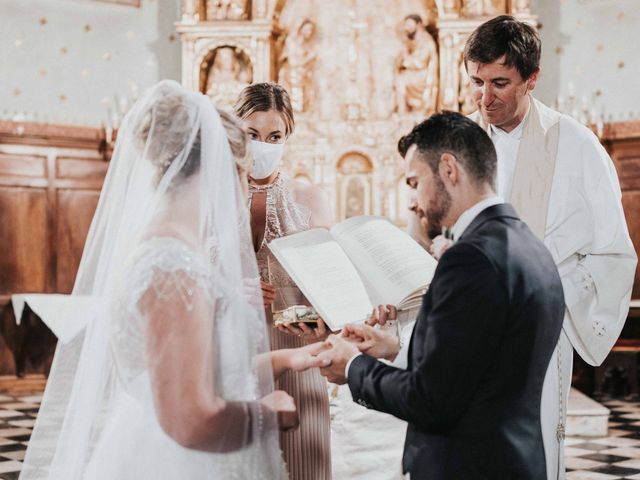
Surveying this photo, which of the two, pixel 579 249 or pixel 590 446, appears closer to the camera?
pixel 579 249

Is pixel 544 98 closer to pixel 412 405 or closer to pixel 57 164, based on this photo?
pixel 57 164

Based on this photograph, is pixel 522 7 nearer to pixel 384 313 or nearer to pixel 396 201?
pixel 396 201

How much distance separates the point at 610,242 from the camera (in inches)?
105

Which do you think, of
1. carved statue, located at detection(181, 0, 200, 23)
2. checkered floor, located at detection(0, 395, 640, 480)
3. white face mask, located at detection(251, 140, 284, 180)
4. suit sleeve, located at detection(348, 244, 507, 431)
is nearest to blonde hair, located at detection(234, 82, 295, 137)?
white face mask, located at detection(251, 140, 284, 180)

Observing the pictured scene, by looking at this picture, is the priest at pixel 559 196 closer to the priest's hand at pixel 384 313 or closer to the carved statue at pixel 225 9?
the priest's hand at pixel 384 313

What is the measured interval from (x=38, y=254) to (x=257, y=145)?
6.93 m

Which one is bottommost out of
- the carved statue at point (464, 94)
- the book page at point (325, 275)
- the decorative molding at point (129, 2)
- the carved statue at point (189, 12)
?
the book page at point (325, 275)

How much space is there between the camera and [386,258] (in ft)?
8.51

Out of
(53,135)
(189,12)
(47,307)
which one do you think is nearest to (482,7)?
(189,12)

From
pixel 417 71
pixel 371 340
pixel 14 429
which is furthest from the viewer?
pixel 417 71

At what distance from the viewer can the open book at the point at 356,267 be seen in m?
2.55

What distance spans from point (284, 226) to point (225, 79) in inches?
264

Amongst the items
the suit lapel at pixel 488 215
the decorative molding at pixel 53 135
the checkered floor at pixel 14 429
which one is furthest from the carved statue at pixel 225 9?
the suit lapel at pixel 488 215

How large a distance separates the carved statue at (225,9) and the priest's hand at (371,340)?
25.4 feet
